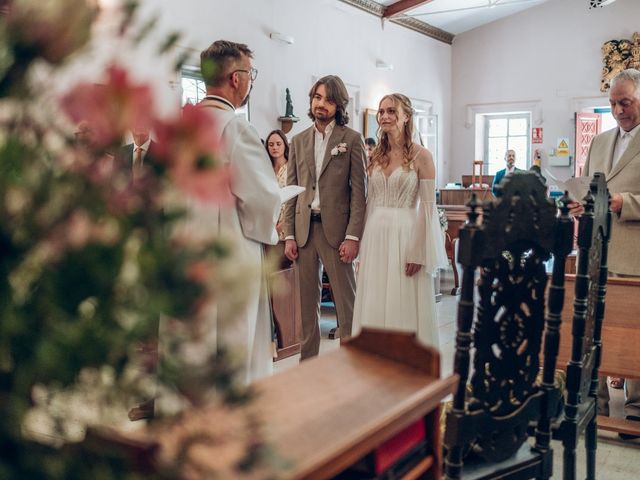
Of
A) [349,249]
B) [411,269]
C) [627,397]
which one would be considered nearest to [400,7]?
[349,249]

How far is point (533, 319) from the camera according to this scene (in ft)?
6.22

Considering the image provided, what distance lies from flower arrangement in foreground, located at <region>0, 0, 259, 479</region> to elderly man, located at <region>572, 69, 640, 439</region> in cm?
320

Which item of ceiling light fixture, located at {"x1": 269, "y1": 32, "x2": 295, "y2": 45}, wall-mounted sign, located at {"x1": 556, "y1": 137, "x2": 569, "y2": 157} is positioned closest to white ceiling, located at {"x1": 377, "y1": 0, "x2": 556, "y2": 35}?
wall-mounted sign, located at {"x1": 556, "y1": 137, "x2": 569, "y2": 157}

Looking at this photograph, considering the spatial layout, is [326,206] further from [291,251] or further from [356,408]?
[356,408]

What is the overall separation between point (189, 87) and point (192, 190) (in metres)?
7.59

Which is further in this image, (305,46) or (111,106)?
(305,46)

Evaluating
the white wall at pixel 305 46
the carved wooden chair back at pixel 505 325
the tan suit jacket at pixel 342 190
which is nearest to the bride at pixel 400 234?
the tan suit jacket at pixel 342 190

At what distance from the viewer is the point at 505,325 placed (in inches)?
72.6

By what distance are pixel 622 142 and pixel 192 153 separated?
139 inches

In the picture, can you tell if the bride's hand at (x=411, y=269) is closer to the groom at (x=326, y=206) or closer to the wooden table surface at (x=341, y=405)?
the groom at (x=326, y=206)

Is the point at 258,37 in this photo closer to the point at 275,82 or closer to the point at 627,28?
the point at 275,82

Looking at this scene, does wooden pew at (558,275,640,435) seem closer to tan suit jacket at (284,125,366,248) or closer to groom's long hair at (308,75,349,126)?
tan suit jacket at (284,125,366,248)

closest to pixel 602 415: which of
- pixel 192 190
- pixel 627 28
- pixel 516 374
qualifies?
pixel 516 374

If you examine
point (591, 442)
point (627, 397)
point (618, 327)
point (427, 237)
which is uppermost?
point (427, 237)
